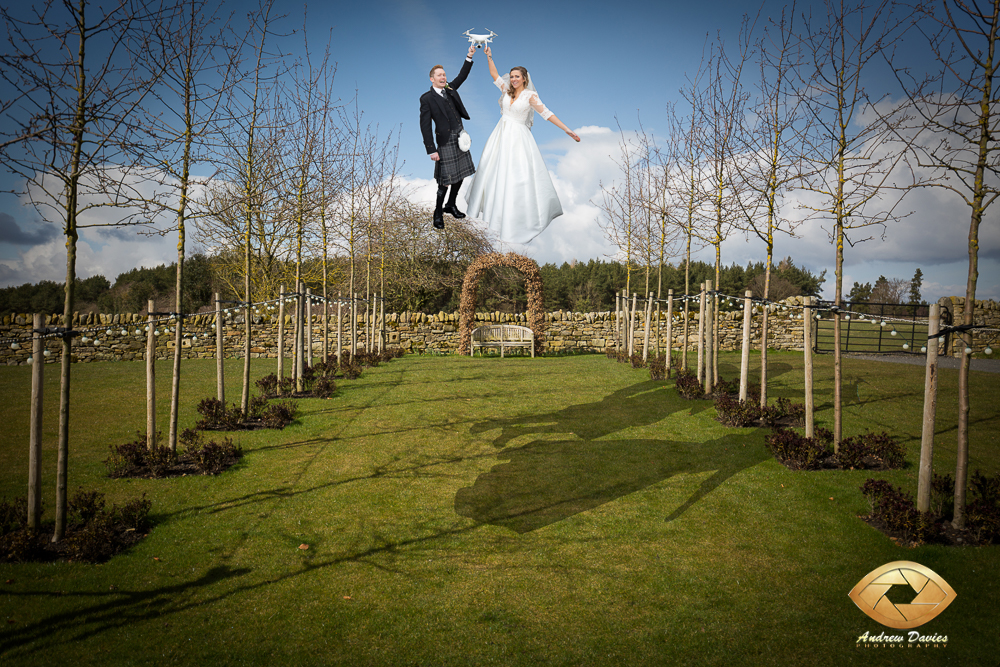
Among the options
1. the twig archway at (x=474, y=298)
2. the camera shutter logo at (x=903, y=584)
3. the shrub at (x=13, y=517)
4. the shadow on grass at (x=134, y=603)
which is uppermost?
the twig archway at (x=474, y=298)

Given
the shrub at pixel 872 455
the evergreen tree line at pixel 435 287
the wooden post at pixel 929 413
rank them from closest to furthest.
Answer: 1. the wooden post at pixel 929 413
2. the shrub at pixel 872 455
3. the evergreen tree line at pixel 435 287

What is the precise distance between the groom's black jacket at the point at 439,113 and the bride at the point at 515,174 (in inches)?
9.6

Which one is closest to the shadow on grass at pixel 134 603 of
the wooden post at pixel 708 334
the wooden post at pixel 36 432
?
the wooden post at pixel 36 432

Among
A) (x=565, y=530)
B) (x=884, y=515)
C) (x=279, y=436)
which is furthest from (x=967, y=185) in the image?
(x=279, y=436)

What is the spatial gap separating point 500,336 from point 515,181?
14666 mm

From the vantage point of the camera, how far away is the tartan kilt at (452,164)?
11.6ft

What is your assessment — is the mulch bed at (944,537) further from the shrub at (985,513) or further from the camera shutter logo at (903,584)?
the camera shutter logo at (903,584)

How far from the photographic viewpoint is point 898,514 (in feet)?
13.8

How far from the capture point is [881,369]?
1267cm

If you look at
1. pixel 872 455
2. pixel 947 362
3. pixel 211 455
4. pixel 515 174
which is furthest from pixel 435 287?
pixel 515 174

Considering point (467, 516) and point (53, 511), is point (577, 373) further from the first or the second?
point (53, 511)

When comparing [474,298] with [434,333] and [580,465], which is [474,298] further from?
[580,465]

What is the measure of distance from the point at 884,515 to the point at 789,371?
30.4ft

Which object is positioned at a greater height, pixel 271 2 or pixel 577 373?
pixel 271 2
